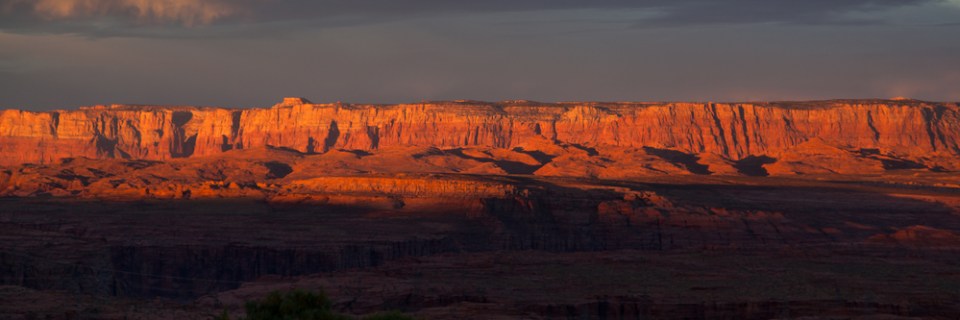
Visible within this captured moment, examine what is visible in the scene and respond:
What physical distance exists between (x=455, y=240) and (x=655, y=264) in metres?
24.3

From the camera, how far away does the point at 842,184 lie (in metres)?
172

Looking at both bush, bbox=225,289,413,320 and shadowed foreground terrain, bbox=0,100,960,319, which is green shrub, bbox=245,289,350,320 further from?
shadowed foreground terrain, bbox=0,100,960,319

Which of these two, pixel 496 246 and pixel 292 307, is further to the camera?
Answer: pixel 496 246

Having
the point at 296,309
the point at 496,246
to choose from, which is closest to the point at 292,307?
the point at 296,309

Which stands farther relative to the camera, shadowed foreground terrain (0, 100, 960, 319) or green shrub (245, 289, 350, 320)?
shadowed foreground terrain (0, 100, 960, 319)

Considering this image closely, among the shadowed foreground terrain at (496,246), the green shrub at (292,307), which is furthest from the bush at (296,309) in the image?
the shadowed foreground terrain at (496,246)

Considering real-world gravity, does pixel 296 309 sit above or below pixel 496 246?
below

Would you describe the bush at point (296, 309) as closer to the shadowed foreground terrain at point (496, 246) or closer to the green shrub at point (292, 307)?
the green shrub at point (292, 307)

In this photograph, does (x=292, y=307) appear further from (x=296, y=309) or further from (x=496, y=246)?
(x=496, y=246)

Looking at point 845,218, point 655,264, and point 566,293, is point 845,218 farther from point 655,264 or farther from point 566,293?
point 566,293

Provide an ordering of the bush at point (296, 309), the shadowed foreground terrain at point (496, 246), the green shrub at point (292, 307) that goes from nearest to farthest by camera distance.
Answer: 1. the bush at point (296, 309)
2. the green shrub at point (292, 307)
3. the shadowed foreground terrain at point (496, 246)

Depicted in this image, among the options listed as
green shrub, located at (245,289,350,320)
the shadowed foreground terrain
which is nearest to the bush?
green shrub, located at (245,289,350,320)

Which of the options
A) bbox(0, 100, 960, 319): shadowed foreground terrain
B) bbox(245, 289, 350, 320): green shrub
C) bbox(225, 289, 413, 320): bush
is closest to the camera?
bbox(225, 289, 413, 320): bush

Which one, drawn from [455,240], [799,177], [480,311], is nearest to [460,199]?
[455,240]
